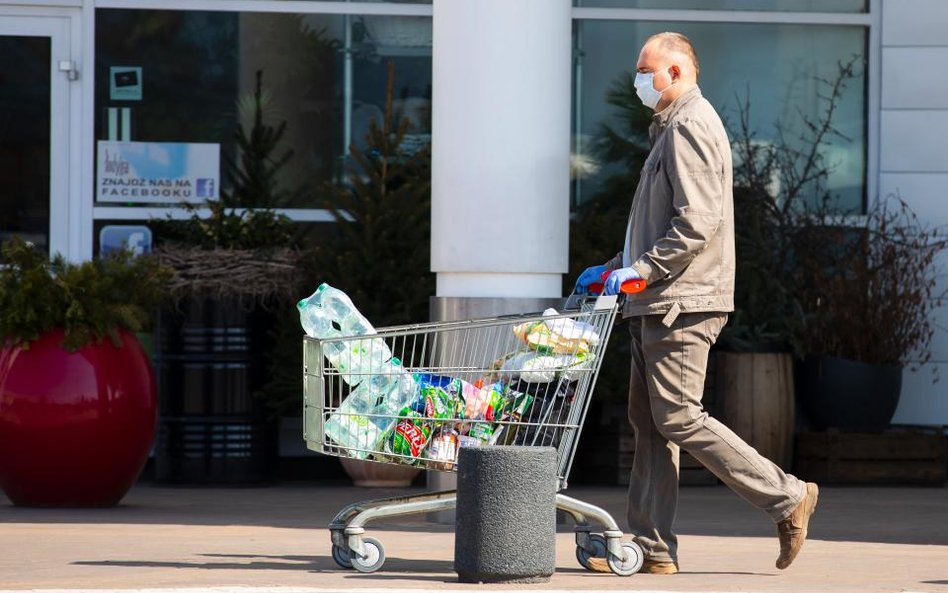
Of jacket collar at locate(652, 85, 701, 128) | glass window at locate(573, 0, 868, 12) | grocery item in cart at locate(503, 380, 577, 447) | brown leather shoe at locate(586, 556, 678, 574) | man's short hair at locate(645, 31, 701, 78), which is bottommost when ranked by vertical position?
brown leather shoe at locate(586, 556, 678, 574)

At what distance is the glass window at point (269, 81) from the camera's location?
460 inches

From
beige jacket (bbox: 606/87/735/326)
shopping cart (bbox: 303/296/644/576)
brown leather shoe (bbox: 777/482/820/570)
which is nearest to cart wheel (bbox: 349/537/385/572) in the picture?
shopping cart (bbox: 303/296/644/576)

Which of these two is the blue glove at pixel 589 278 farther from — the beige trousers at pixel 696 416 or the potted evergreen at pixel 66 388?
the potted evergreen at pixel 66 388

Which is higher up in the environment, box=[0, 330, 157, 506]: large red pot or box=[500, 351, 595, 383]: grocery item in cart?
box=[500, 351, 595, 383]: grocery item in cart

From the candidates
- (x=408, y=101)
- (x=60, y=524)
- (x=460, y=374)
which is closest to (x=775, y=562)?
(x=460, y=374)

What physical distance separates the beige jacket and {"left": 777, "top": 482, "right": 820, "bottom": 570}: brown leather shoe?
74cm

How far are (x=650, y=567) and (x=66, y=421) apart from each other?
359 cm

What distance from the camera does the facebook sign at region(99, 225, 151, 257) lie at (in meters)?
11.5

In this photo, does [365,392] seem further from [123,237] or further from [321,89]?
[321,89]

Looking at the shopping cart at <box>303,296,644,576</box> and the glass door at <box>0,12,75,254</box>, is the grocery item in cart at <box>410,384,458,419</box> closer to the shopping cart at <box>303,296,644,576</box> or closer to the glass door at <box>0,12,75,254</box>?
the shopping cart at <box>303,296,644,576</box>

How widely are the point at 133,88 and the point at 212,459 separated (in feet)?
8.93

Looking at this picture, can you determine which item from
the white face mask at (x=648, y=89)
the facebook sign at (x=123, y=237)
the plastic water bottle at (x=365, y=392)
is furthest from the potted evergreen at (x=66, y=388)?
the white face mask at (x=648, y=89)

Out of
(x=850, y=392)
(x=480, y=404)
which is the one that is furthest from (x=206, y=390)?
(x=480, y=404)

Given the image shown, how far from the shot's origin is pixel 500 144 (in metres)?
8.32
